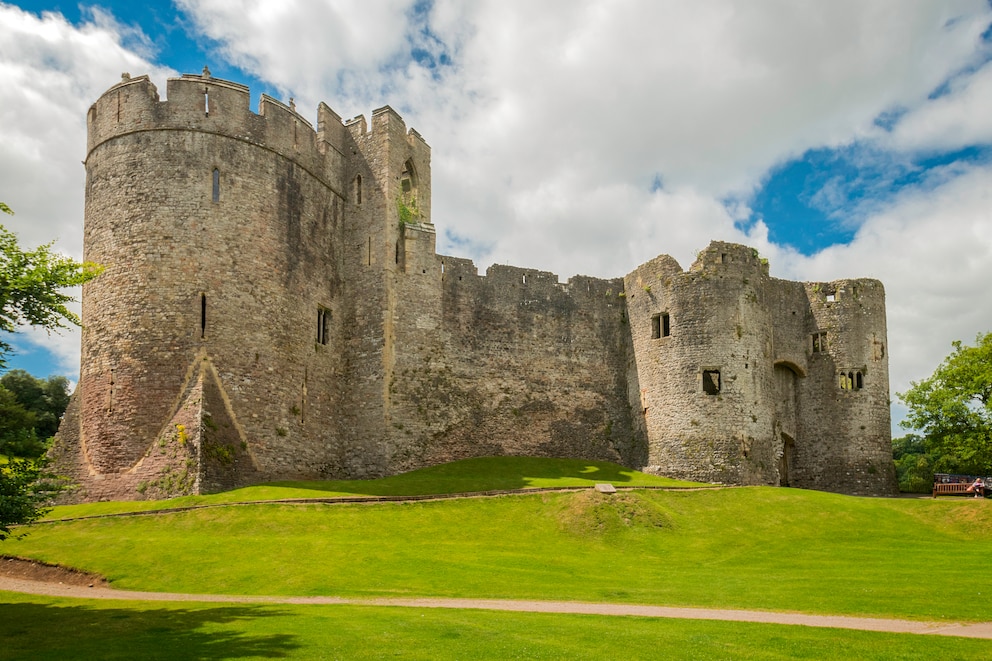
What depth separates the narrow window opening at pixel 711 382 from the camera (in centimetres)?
3888

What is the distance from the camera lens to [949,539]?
2725 centimetres

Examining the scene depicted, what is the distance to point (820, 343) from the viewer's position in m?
44.4

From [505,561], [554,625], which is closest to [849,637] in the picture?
[554,625]

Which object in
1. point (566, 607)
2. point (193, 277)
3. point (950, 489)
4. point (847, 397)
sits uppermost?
point (193, 277)

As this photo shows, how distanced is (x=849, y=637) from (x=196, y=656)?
36.0 feet

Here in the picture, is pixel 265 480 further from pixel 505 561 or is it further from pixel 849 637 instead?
pixel 849 637

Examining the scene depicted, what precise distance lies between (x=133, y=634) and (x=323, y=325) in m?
23.8

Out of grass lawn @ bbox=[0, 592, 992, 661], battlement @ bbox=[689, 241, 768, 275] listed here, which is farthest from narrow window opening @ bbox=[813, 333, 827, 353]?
grass lawn @ bbox=[0, 592, 992, 661]

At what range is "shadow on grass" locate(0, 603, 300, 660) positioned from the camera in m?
13.3

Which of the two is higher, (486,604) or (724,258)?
(724,258)

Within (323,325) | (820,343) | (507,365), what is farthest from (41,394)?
(820,343)

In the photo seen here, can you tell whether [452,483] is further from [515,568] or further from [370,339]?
[515,568]

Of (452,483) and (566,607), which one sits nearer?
(566,607)

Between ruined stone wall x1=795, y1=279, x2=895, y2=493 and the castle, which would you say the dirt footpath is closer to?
the castle
